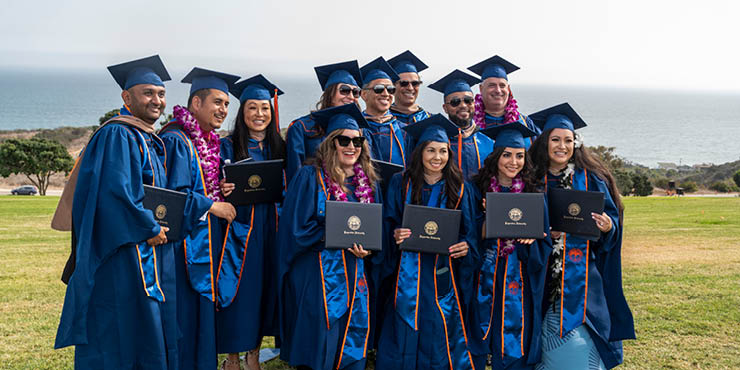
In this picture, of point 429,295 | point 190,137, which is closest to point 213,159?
point 190,137

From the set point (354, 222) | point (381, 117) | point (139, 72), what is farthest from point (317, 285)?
point (139, 72)

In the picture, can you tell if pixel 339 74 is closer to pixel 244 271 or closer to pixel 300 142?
pixel 300 142

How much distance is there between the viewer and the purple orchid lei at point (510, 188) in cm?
438

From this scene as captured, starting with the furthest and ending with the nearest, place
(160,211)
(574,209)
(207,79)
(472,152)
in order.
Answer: (472,152) → (207,79) → (574,209) → (160,211)

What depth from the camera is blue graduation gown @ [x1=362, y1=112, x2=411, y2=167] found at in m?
5.22

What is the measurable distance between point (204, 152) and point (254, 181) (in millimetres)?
437

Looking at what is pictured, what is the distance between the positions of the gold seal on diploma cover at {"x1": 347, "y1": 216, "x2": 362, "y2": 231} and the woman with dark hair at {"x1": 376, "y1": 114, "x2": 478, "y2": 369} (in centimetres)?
35

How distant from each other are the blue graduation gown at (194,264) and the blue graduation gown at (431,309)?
1.37 m

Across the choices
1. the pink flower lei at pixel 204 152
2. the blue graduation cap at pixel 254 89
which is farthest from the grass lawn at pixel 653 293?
the blue graduation cap at pixel 254 89

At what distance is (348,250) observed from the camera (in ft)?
14.1

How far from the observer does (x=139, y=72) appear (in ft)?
12.8

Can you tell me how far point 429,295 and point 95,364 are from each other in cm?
234

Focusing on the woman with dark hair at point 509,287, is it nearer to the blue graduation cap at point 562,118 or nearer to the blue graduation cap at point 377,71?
the blue graduation cap at point 562,118

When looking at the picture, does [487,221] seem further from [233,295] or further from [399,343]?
[233,295]
